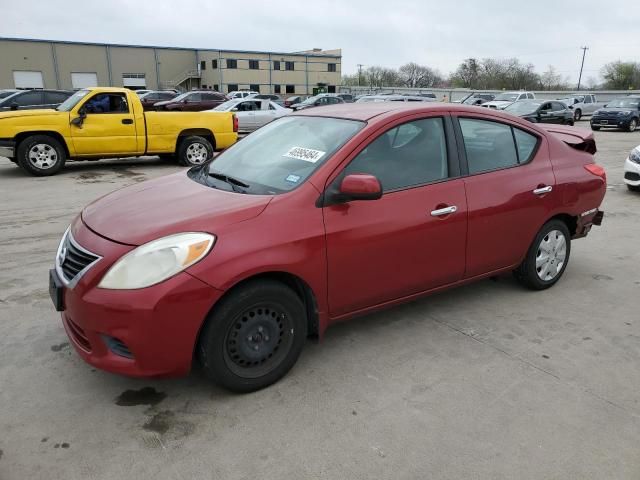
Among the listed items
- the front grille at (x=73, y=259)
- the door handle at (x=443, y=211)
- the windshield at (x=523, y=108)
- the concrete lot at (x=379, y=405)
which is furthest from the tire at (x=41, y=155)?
the windshield at (x=523, y=108)

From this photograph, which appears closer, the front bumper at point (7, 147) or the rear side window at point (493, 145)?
the rear side window at point (493, 145)

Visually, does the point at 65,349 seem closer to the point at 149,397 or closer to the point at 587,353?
the point at 149,397

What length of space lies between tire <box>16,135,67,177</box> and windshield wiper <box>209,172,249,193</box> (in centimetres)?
779

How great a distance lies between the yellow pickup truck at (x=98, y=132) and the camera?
32.2ft

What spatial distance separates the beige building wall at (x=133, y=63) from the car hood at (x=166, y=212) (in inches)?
2495

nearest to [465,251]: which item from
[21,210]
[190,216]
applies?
[190,216]

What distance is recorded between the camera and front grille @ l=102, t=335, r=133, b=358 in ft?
8.90

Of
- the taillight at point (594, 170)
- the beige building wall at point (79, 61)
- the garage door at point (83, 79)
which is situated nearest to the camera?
the taillight at point (594, 170)

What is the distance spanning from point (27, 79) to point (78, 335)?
64.3 m

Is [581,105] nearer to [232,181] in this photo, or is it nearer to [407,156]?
[407,156]

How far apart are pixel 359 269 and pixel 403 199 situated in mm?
579

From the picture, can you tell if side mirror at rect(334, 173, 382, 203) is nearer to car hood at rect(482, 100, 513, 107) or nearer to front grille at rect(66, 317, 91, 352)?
front grille at rect(66, 317, 91, 352)

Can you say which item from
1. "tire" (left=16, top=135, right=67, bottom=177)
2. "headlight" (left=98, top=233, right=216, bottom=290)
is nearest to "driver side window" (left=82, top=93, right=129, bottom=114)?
"tire" (left=16, top=135, right=67, bottom=177)

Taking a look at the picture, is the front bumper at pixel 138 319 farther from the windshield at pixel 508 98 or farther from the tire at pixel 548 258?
the windshield at pixel 508 98
